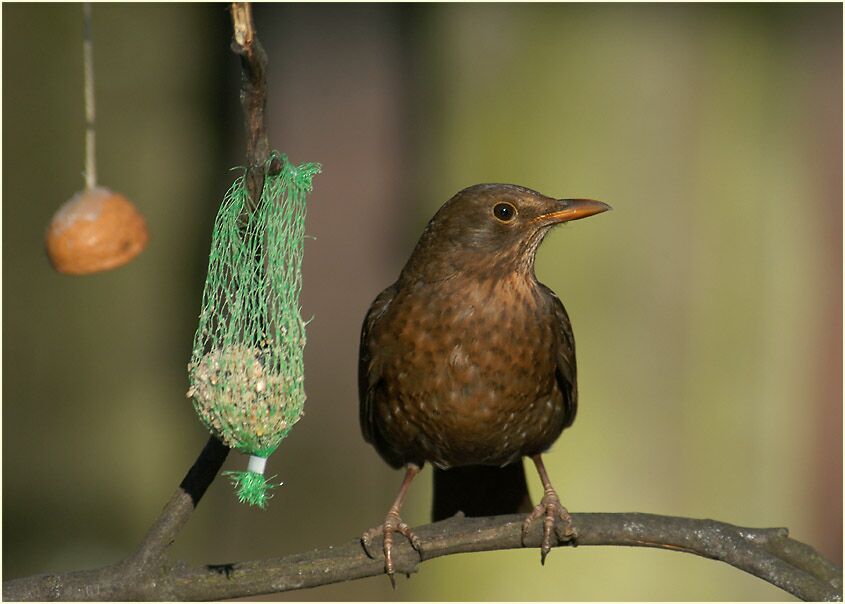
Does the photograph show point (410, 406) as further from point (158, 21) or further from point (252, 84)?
point (158, 21)

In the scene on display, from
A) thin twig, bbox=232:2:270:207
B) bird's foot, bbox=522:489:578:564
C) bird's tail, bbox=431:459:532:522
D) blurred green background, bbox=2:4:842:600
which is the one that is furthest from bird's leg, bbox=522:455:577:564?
blurred green background, bbox=2:4:842:600

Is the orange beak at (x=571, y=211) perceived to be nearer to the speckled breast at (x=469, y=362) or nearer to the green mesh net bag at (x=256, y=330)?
the speckled breast at (x=469, y=362)

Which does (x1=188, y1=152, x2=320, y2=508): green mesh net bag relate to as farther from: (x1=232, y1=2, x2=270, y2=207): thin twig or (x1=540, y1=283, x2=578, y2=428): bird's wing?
(x1=540, y1=283, x2=578, y2=428): bird's wing

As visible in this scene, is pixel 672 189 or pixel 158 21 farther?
pixel 158 21

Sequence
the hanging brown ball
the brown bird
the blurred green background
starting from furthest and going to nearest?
the blurred green background
the brown bird
the hanging brown ball

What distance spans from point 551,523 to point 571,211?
1.01 metres

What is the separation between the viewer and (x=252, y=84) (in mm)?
2992

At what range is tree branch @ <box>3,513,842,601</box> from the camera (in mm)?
3230

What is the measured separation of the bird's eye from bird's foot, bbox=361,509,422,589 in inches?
42.0

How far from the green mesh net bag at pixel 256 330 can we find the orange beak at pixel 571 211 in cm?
89

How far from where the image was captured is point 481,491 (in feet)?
14.9

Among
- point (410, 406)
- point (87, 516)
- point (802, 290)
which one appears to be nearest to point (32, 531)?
point (87, 516)

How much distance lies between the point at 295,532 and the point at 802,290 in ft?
9.96

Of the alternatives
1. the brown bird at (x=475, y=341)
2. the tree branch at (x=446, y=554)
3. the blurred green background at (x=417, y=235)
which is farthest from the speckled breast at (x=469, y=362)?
the blurred green background at (x=417, y=235)
